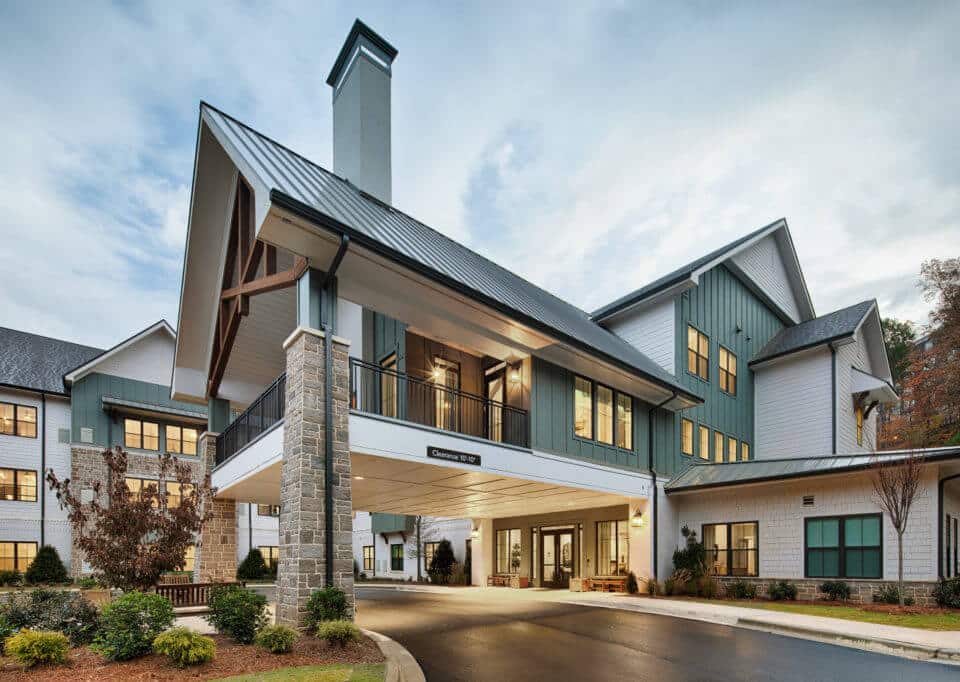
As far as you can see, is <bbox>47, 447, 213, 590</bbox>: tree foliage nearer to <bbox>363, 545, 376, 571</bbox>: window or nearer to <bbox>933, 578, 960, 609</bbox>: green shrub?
<bbox>933, 578, 960, 609</bbox>: green shrub

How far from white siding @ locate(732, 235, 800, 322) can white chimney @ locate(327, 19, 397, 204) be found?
1540cm

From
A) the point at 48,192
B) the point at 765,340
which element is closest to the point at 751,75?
the point at 765,340

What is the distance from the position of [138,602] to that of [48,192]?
92.4 metres

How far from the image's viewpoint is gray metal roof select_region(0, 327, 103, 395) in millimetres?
25594

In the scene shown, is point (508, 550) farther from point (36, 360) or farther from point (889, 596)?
point (36, 360)

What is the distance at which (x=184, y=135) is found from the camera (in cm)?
12738

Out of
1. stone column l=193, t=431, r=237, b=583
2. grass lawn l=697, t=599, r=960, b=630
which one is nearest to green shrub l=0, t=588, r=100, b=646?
stone column l=193, t=431, r=237, b=583

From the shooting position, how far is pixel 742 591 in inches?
679

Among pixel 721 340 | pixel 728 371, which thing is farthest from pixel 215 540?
pixel 728 371

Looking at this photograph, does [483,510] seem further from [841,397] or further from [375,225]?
[841,397]

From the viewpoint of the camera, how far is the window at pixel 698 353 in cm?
2184

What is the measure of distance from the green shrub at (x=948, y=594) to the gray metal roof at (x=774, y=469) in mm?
2884

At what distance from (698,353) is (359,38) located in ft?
51.7

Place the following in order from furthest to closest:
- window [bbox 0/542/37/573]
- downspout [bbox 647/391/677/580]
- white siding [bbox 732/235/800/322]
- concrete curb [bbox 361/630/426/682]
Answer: white siding [bbox 732/235/800/322] < window [bbox 0/542/37/573] < downspout [bbox 647/391/677/580] < concrete curb [bbox 361/630/426/682]
